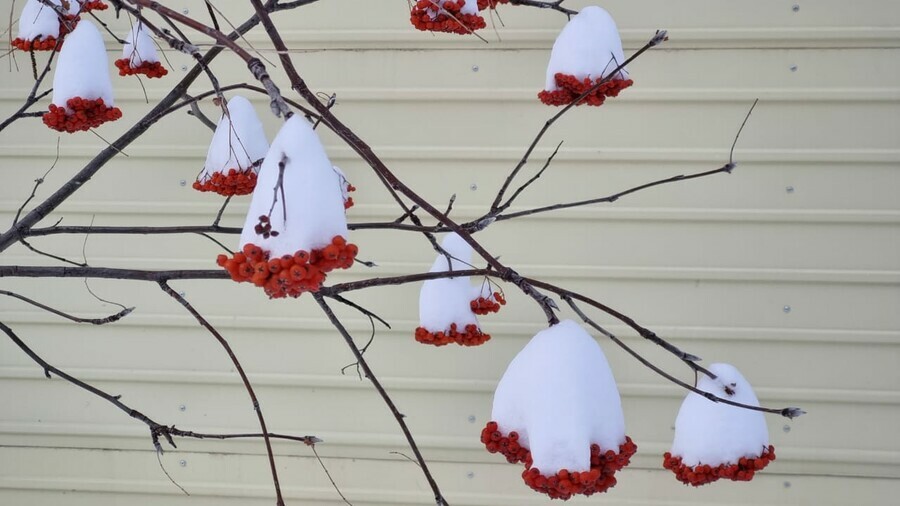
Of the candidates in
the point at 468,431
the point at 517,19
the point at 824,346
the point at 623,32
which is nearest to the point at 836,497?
the point at 824,346

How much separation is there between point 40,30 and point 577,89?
99 centimetres

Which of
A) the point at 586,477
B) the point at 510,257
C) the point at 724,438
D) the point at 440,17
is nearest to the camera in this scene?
the point at 586,477

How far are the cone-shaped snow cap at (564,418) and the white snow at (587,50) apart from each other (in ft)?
2.08

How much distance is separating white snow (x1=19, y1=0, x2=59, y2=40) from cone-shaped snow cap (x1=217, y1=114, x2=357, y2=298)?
99cm

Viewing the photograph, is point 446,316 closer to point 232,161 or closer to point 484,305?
point 484,305

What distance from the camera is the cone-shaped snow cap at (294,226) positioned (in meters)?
0.75

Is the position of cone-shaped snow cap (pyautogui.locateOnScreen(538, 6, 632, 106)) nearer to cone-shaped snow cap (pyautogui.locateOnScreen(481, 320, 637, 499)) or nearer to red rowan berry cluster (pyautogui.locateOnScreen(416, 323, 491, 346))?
red rowan berry cluster (pyautogui.locateOnScreen(416, 323, 491, 346))

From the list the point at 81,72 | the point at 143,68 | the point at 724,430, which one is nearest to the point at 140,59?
the point at 143,68

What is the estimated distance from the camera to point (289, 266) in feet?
2.46

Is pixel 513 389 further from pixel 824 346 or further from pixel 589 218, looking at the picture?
pixel 824 346

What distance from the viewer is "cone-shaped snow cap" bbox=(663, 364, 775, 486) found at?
3.76ft

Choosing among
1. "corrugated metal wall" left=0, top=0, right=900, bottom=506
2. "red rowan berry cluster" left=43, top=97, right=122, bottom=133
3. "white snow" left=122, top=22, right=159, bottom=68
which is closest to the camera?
"red rowan berry cluster" left=43, top=97, right=122, bottom=133

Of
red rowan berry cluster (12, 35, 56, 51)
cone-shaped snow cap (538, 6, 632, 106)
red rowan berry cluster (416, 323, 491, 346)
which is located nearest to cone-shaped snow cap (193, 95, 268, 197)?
red rowan berry cluster (12, 35, 56, 51)

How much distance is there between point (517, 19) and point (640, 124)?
415 millimetres
